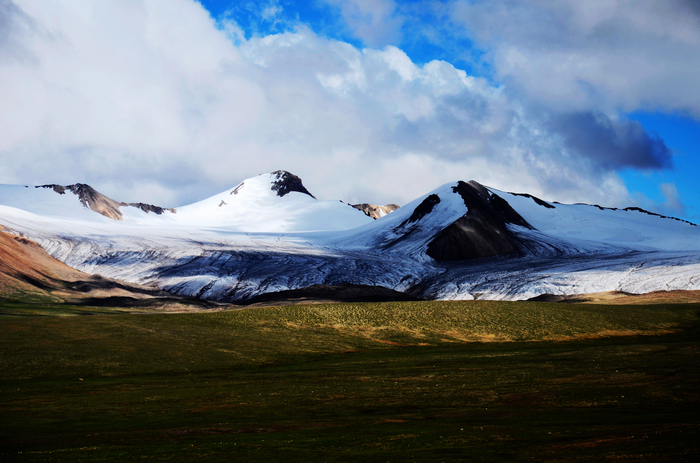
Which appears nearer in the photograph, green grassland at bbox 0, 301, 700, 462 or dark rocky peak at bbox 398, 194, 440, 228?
green grassland at bbox 0, 301, 700, 462

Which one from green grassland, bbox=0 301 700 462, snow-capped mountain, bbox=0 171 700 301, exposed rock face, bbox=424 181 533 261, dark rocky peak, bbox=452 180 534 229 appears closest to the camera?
green grassland, bbox=0 301 700 462

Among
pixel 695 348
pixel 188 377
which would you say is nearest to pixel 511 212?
pixel 695 348

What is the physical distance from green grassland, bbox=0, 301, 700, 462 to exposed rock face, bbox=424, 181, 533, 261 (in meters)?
81.5

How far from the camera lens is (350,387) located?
33156 millimetres

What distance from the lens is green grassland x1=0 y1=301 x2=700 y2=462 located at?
19.3 metres

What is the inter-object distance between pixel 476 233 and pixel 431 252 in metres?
16.4

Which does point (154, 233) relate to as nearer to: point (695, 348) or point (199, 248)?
point (199, 248)

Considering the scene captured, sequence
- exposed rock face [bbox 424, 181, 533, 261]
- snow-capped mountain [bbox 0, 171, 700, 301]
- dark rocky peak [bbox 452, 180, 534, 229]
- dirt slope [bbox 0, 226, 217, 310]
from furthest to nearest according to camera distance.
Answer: dark rocky peak [bbox 452, 180, 534, 229]
exposed rock face [bbox 424, 181, 533, 261]
snow-capped mountain [bbox 0, 171, 700, 301]
dirt slope [bbox 0, 226, 217, 310]

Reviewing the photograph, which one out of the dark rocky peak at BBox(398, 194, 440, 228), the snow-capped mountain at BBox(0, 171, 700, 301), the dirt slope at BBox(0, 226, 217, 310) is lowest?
the dirt slope at BBox(0, 226, 217, 310)

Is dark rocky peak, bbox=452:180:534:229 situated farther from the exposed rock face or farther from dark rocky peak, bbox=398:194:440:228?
dark rocky peak, bbox=398:194:440:228

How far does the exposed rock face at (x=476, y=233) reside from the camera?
149 meters

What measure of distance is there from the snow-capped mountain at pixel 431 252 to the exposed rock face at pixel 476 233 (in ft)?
1.19

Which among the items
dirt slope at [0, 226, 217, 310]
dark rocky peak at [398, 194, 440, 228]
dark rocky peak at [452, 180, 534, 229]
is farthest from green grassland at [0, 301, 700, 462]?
dark rocky peak at [398, 194, 440, 228]

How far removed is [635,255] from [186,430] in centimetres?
12906
